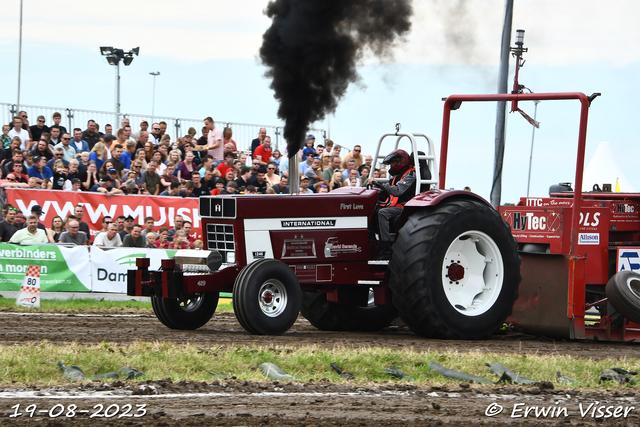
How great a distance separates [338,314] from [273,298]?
1.80m

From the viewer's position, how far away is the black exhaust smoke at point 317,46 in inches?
403

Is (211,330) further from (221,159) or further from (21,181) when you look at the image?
(221,159)

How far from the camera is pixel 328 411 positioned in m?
5.34

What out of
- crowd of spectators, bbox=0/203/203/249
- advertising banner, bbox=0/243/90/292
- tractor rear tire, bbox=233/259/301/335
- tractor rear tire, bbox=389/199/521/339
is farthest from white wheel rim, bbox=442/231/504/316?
advertising banner, bbox=0/243/90/292

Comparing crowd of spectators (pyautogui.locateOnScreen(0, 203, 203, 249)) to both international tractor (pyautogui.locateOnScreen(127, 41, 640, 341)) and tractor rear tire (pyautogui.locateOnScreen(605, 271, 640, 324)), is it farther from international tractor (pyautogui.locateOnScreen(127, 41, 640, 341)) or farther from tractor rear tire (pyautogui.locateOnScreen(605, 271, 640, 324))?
tractor rear tire (pyautogui.locateOnScreen(605, 271, 640, 324))

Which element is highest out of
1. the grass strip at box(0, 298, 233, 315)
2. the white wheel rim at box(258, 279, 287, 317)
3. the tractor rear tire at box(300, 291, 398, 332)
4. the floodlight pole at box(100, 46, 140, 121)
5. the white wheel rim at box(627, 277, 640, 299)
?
the floodlight pole at box(100, 46, 140, 121)

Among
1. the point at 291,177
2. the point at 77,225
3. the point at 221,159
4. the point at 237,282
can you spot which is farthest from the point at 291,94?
the point at 221,159

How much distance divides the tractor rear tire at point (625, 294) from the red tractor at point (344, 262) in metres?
1.01

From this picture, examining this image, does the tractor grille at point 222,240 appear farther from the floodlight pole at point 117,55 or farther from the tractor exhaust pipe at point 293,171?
the floodlight pole at point 117,55

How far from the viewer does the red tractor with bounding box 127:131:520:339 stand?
364 inches

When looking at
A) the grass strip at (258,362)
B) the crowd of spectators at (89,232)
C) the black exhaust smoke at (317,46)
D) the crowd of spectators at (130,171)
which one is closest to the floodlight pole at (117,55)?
the crowd of spectators at (130,171)

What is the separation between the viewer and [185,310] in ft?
32.3

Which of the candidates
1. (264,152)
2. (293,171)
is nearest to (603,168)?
(264,152)

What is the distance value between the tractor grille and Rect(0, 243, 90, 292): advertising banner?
19.7 feet
